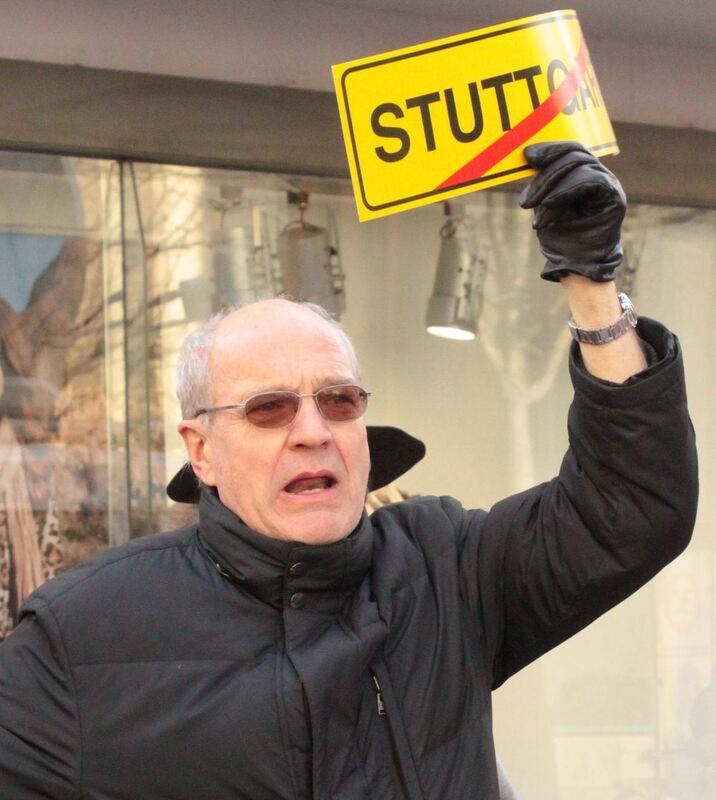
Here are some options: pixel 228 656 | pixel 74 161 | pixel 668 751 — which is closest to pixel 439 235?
pixel 74 161

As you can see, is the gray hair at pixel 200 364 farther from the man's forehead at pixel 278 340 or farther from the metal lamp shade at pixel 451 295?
the metal lamp shade at pixel 451 295

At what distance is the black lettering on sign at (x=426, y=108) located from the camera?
2207 mm

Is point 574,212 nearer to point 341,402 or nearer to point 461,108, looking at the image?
point 461,108

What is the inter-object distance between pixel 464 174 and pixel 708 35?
299 cm

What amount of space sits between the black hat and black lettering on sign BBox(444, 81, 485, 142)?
1.86 ft

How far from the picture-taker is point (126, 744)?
204 cm

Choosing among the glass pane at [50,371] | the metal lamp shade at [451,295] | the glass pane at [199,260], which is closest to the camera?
the glass pane at [50,371]

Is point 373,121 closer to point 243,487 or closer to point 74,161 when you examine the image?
point 243,487

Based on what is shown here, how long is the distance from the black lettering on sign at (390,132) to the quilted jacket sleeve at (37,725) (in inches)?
35.8

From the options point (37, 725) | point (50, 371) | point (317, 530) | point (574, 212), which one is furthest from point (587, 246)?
point (50, 371)

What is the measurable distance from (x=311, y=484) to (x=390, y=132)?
573 millimetres

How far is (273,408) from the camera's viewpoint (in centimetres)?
222

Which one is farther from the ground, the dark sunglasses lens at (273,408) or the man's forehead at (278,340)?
the man's forehead at (278,340)

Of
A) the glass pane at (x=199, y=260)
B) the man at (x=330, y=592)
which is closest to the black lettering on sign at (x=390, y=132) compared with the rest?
the man at (x=330, y=592)
